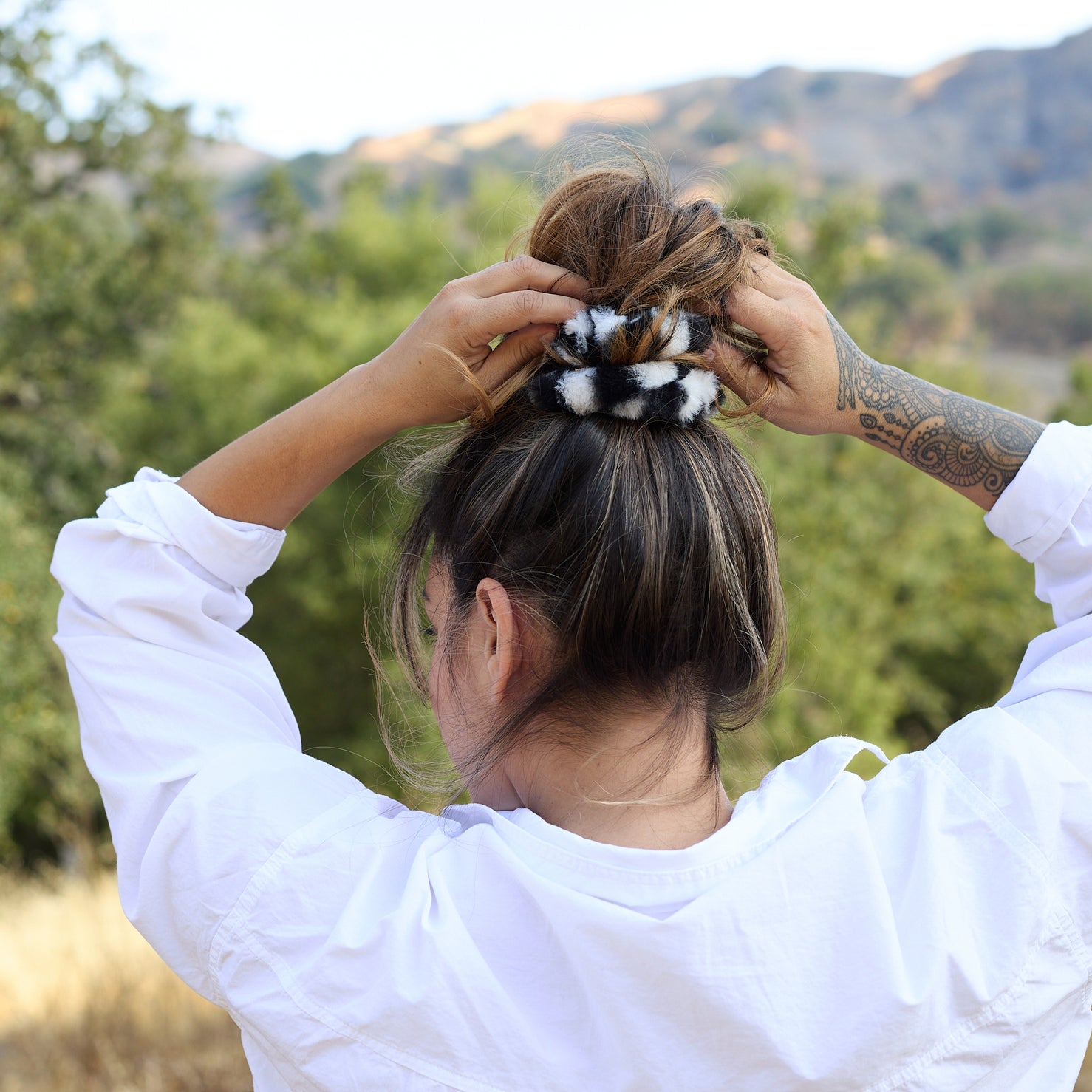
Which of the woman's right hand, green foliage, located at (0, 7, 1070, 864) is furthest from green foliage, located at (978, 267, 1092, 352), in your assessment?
the woman's right hand

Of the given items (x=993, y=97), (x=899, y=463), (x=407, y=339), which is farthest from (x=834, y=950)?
(x=993, y=97)

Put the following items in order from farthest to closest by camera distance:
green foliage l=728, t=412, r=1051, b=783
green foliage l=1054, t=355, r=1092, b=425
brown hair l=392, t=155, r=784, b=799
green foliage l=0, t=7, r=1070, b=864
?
green foliage l=1054, t=355, r=1092, b=425 → green foliage l=0, t=7, r=1070, b=864 → green foliage l=728, t=412, r=1051, b=783 → brown hair l=392, t=155, r=784, b=799

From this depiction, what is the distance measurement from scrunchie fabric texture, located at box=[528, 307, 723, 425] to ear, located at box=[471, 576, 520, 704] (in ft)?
0.62

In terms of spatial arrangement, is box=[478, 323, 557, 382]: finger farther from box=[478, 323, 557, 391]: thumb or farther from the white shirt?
the white shirt

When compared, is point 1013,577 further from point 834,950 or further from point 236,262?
point 834,950

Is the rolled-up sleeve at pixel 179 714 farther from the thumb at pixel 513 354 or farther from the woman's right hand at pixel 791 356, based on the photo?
the woman's right hand at pixel 791 356

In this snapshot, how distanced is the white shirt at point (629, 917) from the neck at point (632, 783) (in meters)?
0.06

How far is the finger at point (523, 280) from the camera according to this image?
97 cm

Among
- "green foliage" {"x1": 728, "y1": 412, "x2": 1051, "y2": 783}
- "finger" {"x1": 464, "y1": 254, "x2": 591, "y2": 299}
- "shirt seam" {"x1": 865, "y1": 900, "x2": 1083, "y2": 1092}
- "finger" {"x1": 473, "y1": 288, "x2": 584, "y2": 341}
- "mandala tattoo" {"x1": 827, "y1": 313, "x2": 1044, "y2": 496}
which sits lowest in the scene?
"green foliage" {"x1": 728, "y1": 412, "x2": 1051, "y2": 783}

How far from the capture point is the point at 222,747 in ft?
3.09

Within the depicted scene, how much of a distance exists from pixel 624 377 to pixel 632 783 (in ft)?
1.26

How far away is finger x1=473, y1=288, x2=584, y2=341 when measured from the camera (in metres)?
0.95

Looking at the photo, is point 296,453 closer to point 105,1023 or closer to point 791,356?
point 791,356

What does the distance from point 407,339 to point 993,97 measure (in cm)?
6672
